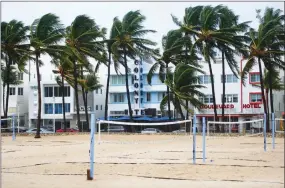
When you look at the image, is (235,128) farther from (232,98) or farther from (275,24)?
(275,24)

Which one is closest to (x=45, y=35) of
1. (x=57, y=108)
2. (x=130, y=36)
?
(x=130, y=36)

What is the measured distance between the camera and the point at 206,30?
36.7 meters

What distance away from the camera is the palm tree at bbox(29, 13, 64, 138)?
30.6 metres

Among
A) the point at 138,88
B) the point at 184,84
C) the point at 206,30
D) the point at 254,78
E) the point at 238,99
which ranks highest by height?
the point at 206,30

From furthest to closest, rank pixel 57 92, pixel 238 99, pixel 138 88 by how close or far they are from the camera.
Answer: pixel 57 92
pixel 138 88
pixel 238 99

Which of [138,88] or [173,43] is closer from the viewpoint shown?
[173,43]

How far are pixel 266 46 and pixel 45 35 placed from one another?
58.9 feet

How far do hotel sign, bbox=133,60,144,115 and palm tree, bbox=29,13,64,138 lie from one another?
71.7ft

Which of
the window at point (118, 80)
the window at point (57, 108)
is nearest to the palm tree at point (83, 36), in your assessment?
the window at point (57, 108)

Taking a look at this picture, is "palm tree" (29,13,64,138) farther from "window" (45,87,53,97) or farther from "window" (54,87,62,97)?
"window" (45,87,53,97)

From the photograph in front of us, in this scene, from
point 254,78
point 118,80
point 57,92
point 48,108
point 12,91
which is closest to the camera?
point 254,78

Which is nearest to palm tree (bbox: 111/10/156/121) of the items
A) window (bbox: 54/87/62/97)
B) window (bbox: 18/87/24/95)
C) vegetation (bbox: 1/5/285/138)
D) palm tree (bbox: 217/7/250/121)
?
vegetation (bbox: 1/5/285/138)

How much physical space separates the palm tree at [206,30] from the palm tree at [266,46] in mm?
1970

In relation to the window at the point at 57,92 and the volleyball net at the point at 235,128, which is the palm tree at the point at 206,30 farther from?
the window at the point at 57,92
